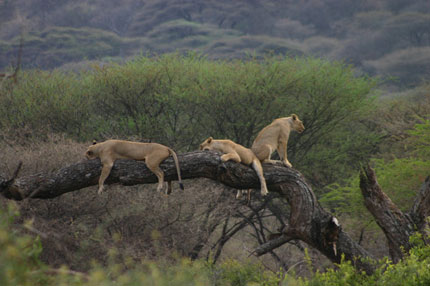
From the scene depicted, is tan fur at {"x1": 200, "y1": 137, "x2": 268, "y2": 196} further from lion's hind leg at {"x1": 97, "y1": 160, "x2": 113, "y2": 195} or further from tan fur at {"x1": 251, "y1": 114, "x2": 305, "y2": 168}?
lion's hind leg at {"x1": 97, "y1": 160, "x2": 113, "y2": 195}

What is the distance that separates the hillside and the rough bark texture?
146 feet

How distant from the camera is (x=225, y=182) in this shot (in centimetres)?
737

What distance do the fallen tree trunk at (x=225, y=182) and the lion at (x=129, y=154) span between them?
0.11 meters

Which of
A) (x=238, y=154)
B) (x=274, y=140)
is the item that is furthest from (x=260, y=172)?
(x=274, y=140)

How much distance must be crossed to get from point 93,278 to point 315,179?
1593 cm

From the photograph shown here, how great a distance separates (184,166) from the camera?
717cm

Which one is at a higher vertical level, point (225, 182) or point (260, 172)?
point (260, 172)

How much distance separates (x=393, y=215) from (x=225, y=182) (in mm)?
3028

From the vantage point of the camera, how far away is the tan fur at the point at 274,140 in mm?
7684

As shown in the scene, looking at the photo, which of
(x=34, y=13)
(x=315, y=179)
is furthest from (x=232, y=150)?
(x=34, y=13)

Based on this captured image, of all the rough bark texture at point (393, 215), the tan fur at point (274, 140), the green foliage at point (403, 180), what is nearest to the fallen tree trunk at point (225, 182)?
the tan fur at point (274, 140)

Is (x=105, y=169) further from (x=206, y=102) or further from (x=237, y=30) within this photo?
(x=237, y=30)

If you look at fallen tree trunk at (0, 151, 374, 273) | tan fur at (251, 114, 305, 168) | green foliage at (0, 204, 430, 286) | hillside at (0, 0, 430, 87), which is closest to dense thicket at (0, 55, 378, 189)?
tan fur at (251, 114, 305, 168)

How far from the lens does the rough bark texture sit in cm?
758
